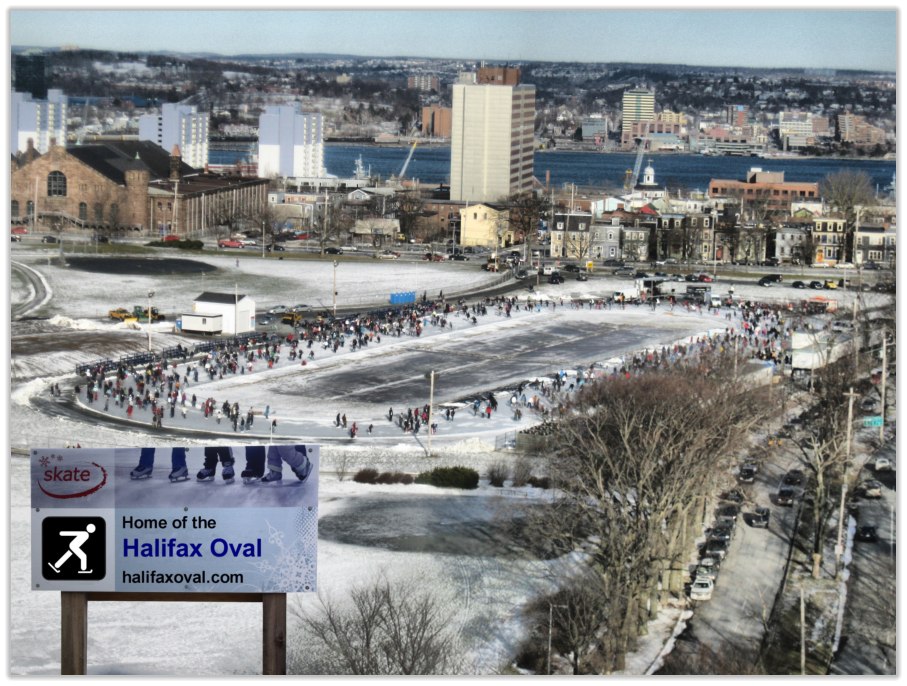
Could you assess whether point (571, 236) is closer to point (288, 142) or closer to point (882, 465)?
point (882, 465)

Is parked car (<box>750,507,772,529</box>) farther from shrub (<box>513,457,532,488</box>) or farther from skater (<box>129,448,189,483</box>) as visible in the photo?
skater (<box>129,448,189,483</box>)

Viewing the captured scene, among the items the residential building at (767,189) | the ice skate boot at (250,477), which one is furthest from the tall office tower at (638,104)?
the ice skate boot at (250,477)

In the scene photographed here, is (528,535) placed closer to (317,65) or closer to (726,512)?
(726,512)

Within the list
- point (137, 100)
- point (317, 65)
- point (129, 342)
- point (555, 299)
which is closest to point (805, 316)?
point (555, 299)

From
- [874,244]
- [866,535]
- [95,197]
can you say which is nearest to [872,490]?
[866,535]

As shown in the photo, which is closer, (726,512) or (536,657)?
(536,657)

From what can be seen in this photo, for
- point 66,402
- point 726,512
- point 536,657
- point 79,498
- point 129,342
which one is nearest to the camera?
point 79,498
